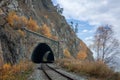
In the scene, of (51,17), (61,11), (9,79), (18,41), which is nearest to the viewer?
(9,79)

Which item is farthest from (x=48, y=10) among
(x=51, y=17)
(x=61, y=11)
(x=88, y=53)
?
(x=88, y=53)

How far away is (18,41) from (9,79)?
2388 centimetres

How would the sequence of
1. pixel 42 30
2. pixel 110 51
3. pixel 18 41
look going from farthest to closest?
pixel 42 30, pixel 110 51, pixel 18 41

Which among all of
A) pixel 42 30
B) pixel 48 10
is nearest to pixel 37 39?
pixel 42 30

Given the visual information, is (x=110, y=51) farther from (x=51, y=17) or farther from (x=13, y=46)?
(x=51, y=17)

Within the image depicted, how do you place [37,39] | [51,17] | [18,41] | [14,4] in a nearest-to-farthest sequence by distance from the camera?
[18,41] → [37,39] → [14,4] → [51,17]

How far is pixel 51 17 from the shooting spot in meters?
111

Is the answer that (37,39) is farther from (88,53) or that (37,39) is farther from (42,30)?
(88,53)

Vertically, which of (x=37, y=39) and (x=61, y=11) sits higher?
(x=61, y=11)

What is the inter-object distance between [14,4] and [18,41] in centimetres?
1943

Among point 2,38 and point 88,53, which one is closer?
point 2,38

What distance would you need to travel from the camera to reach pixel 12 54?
33125mm

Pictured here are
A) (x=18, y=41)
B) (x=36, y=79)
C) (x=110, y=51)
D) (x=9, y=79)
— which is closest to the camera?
(x=9, y=79)

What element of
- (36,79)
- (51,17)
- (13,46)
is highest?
(51,17)
